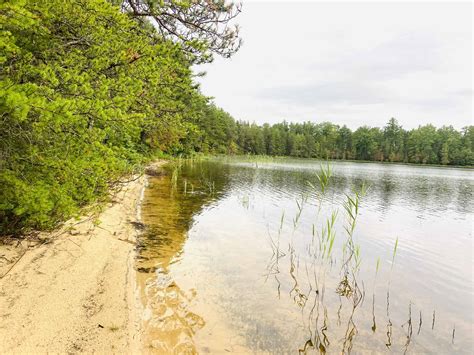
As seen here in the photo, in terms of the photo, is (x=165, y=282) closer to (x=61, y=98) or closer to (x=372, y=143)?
(x=61, y=98)

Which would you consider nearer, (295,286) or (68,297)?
(68,297)

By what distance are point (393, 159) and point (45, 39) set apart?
378 feet

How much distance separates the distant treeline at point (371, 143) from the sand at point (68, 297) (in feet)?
252

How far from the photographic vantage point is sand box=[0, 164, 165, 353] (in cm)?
366

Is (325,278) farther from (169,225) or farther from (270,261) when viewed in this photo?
(169,225)

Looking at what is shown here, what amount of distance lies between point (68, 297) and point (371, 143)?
117742 millimetres

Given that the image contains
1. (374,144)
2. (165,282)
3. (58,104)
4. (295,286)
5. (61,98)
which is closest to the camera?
(58,104)

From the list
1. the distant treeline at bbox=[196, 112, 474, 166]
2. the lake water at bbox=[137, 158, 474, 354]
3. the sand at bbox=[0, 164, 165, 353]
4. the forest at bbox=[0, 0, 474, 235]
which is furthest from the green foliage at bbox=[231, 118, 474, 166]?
the forest at bbox=[0, 0, 474, 235]

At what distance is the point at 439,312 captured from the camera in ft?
20.0

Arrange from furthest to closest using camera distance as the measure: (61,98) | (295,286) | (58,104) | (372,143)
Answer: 1. (372,143)
2. (295,286)
3. (61,98)
4. (58,104)

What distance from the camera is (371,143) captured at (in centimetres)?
10956

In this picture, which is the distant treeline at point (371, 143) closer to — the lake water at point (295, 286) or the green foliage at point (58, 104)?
the lake water at point (295, 286)

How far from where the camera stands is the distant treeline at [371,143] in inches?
3772

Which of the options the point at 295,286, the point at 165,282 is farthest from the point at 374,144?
the point at 165,282
